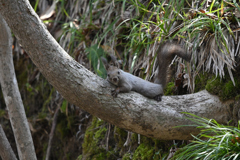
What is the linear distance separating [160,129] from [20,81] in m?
3.64

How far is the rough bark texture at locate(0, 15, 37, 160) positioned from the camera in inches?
101

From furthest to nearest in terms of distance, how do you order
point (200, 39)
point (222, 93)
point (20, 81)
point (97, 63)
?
point (20, 81) < point (97, 63) < point (200, 39) < point (222, 93)

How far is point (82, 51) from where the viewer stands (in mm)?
4492

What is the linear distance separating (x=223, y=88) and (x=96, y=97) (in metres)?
1.34

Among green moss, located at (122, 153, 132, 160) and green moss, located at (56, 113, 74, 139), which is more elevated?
green moss, located at (122, 153, 132, 160)

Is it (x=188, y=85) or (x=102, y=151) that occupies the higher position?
(x=188, y=85)

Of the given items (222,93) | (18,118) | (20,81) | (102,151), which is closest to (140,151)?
(102,151)

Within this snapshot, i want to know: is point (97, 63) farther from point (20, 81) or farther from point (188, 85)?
point (20, 81)

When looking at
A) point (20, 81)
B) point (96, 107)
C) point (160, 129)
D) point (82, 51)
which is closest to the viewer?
point (96, 107)

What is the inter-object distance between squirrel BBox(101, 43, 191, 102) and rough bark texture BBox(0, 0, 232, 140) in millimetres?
252

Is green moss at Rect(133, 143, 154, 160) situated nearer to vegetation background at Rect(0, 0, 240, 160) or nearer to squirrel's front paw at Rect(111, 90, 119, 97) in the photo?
vegetation background at Rect(0, 0, 240, 160)

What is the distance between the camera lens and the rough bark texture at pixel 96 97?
2039mm

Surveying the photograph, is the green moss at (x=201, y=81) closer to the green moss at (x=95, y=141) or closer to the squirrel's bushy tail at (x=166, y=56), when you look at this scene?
the squirrel's bushy tail at (x=166, y=56)

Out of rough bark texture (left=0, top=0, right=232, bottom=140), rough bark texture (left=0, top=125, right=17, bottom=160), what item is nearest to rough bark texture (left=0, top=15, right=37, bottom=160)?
rough bark texture (left=0, top=125, right=17, bottom=160)
